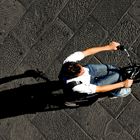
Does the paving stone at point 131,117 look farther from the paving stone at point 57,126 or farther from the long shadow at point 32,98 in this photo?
the long shadow at point 32,98

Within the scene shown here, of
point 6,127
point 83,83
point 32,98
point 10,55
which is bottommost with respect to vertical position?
point 6,127

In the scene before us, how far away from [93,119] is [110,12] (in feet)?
6.87

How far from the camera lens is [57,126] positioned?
8375 millimetres

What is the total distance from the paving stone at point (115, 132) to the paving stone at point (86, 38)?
1536 mm

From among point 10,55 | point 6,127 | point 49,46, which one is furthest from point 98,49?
point 6,127

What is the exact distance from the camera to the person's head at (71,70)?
6656mm

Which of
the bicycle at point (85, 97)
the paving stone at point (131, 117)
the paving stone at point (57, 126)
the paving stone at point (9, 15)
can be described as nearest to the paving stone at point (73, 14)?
the paving stone at point (9, 15)

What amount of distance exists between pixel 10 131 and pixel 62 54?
1.80 metres

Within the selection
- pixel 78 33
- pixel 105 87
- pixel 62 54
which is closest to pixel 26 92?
pixel 62 54

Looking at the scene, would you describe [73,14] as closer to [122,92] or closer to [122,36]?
[122,36]

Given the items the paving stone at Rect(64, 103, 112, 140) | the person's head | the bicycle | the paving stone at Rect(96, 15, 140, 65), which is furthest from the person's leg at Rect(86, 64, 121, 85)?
the paving stone at Rect(64, 103, 112, 140)

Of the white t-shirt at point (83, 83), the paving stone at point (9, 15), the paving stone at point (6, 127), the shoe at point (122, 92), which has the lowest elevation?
the paving stone at point (6, 127)

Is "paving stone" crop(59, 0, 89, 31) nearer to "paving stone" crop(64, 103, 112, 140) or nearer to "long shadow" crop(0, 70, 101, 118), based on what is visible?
"long shadow" crop(0, 70, 101, 118)

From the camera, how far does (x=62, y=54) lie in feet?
27.9
